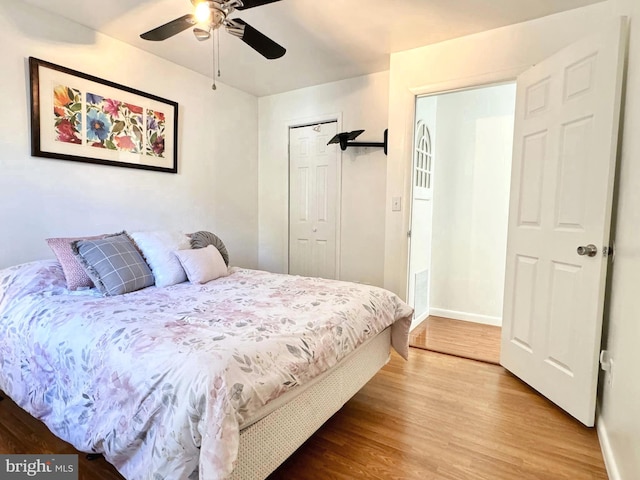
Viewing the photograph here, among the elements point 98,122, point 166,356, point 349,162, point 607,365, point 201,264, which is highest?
point 98,122

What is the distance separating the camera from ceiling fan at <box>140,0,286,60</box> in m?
1.68

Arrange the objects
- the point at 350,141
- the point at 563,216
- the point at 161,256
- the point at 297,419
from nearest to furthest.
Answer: the point at 297,419
the point at 563,216
the point at 161,256
the point at 350,141

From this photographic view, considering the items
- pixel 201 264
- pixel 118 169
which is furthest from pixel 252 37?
pixel 118 169

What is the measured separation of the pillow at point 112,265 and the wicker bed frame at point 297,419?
1.28 metres

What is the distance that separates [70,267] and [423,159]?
3.05m

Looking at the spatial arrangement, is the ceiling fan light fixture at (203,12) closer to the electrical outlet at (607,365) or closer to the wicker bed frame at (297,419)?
the wicker bed frame at (297,419)

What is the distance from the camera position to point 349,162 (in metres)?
3.52

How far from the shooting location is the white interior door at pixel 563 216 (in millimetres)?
1825

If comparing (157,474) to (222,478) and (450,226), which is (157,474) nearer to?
(222,478)

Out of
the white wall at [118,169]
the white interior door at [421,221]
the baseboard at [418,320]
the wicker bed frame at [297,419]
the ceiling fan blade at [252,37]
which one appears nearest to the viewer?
the wicker bed frame at [297,419]

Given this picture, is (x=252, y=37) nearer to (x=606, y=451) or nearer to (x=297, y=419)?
(x=297, y=419)

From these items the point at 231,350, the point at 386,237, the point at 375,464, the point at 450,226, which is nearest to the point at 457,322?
the point at 450,226

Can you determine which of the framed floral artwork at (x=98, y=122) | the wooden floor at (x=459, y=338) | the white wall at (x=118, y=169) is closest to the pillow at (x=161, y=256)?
the white wall at (x=118, y=169)

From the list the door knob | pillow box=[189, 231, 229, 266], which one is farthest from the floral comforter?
the door knob
